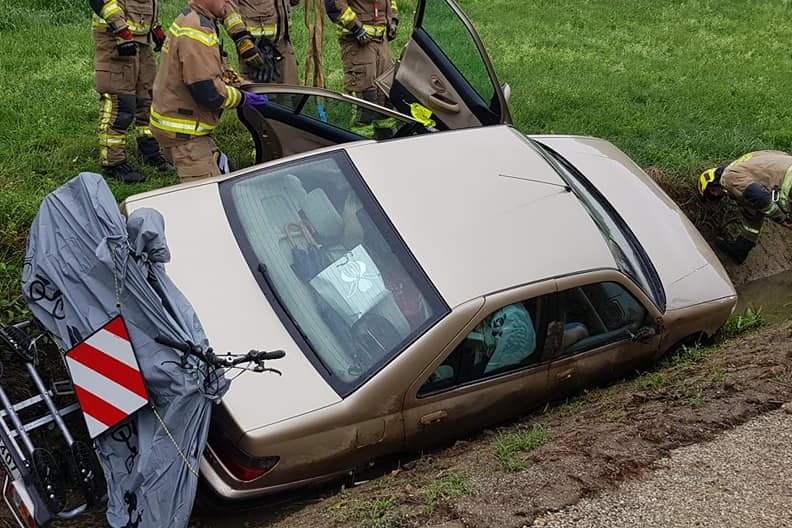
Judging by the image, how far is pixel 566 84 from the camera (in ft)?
30.1

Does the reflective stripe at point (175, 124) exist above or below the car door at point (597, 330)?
above

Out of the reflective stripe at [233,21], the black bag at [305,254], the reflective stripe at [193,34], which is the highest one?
the reflective stripe at [193,34]

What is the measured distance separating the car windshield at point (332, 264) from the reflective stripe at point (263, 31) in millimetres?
3023

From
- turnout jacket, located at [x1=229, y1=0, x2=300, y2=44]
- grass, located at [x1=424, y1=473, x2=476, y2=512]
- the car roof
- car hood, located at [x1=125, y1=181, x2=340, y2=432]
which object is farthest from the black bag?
turnout jacket, located at [x1=229, y1=0, x2=300, y2=44]

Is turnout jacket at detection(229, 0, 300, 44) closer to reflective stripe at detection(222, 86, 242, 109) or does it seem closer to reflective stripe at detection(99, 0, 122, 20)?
reflective stripe at detection(99, 0, 122, 20)

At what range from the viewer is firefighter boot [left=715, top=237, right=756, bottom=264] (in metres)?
6.96

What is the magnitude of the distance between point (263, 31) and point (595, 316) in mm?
4395

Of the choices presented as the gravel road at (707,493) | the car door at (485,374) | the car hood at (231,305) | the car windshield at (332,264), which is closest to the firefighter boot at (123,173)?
the car hood at (231,305)

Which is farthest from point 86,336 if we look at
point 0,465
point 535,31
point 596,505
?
point 535,31

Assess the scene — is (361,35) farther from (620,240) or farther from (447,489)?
(447,489)

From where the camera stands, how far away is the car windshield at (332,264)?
3.67 meters

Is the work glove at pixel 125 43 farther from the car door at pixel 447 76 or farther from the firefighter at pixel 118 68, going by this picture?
the car door at pixel 447 76

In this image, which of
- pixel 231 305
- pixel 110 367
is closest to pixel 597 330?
pixel 231 305

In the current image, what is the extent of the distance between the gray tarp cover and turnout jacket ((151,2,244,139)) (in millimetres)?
1526
